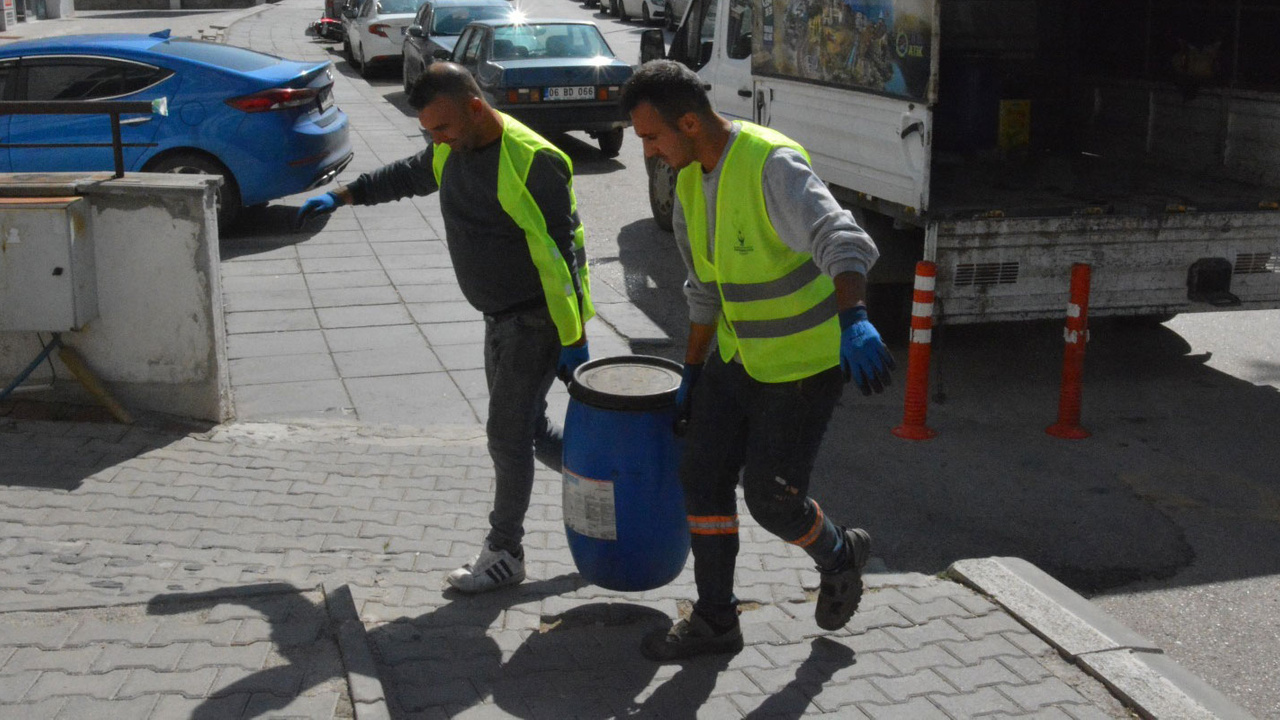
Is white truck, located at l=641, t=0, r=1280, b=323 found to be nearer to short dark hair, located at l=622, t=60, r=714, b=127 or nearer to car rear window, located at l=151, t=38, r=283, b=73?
car rear window, located at l=151, t=38, r=283, b=73

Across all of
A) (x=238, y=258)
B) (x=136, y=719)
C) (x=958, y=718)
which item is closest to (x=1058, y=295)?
(x=958, y=718)

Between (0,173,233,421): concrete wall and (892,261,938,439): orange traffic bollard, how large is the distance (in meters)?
3.35

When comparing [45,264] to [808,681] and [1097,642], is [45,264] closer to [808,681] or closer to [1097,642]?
[808,681]

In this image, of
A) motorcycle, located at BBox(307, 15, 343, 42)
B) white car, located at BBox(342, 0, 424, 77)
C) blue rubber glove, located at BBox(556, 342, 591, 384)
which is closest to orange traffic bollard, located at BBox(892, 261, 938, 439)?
blue rubber glove, located at BBox(556, 342, 591, 384)

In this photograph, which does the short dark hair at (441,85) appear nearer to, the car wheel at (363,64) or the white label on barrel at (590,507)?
the white label on barrel at (590,507)

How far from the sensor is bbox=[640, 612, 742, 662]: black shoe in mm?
4012

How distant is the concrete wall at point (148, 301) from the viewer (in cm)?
606

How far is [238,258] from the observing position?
32.6 feet

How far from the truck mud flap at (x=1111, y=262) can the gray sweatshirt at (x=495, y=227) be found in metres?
3.14

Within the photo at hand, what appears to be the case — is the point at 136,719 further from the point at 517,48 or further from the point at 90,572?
the point at 517,48

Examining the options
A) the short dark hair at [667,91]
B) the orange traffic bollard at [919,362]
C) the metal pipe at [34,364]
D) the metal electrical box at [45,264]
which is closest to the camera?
the short dark hair at [667,91]

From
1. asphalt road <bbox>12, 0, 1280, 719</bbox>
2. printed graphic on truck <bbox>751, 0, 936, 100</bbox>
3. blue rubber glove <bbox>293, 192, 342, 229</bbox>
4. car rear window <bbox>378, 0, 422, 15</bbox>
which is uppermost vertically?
car rear window <bbox>378, 0, 422, 15</bbox>

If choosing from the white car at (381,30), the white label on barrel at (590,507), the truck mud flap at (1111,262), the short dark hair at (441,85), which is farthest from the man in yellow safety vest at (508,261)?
the white car at (381,30)

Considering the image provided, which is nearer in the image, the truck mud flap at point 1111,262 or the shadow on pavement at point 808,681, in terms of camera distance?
the shadow on pavement at point 808,681
